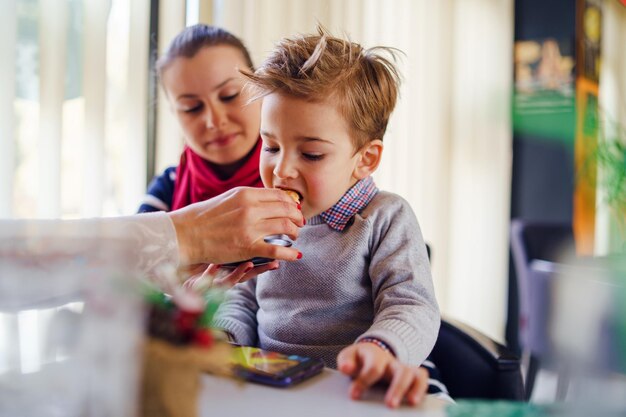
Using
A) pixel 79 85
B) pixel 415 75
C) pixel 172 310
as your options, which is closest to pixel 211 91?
pixel 79 85

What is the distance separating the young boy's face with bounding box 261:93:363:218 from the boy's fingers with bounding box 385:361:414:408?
0.52 m

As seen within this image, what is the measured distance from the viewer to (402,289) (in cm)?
113

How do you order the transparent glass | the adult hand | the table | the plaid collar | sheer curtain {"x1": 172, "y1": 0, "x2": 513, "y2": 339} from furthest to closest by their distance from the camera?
sheer curtain {"x1": 172, "y1": 0, "x2": 513, "y2": 339} → the plaid collar → the adult hand → the table → the transparent glass

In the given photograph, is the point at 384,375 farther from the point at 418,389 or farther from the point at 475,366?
the point at 475,366

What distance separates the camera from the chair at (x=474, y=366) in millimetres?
1363

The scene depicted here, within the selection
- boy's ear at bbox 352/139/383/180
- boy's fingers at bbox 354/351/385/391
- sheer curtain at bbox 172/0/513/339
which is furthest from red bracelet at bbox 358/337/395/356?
sheer curtain at bbox 172/0/513/339

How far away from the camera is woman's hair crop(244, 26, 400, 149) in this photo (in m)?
1.24

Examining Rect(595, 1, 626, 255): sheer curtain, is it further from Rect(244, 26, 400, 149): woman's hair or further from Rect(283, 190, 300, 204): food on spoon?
Rect(283, 190, 300, 204): food on spoon

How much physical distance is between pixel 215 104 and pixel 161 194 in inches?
15.0

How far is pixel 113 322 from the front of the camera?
1.62 ft

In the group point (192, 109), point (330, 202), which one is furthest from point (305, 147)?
point (192, 109)

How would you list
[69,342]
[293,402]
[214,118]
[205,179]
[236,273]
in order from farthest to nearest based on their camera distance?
[205,179] < [214,118] < [236,273] < [293,402] < [69,342]

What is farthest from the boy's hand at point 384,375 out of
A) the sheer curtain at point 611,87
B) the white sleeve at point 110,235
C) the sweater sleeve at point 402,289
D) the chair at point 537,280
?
the sheer curtain at point 611,87

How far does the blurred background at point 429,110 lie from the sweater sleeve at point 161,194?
157 mm
